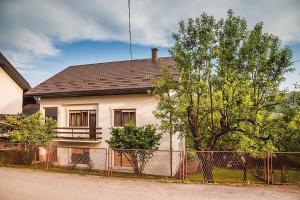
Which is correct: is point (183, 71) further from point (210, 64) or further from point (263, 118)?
point (263, 118)

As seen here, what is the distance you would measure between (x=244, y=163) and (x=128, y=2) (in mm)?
8653

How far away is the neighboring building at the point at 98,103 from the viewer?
675 inches

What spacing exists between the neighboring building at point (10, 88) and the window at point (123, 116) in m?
11.0

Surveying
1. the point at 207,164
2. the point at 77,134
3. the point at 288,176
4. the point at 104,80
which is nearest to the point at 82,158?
the point at 77,134

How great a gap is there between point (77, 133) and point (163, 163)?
608cm

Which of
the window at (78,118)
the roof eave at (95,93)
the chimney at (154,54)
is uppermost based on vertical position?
the chimney at (154,54)

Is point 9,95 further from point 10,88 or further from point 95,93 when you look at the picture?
point 95,93

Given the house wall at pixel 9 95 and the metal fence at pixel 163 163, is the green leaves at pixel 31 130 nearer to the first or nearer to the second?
the metal fence at pixel 163 163

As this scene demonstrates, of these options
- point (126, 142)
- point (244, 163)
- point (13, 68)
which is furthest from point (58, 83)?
point (244, 163)

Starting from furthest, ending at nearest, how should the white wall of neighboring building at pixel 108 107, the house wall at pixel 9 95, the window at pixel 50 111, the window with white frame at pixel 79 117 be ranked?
the house wall at pixel 9 95, the window at pixel 50 111, the window with white frame at pixel 79 117, the white wall of neighboring building at pixel 108 107

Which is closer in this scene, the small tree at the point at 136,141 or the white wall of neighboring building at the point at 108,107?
the small tree at the point at 136,141

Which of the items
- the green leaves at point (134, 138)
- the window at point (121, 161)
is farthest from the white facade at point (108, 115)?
the green leaves at point (134, 138)

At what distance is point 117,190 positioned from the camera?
1035cm

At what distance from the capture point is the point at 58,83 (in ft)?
69.2
